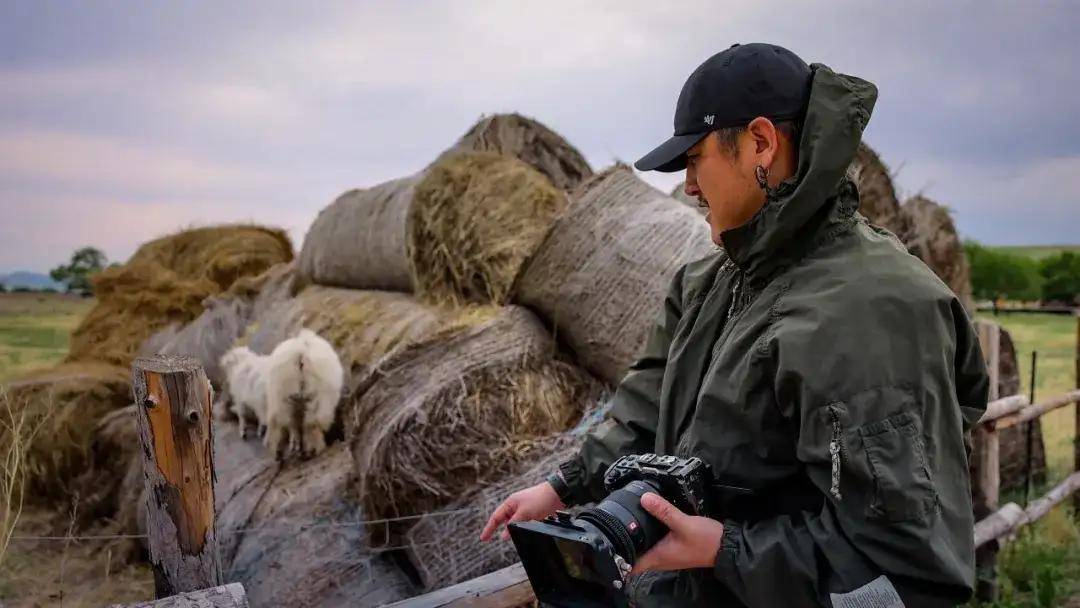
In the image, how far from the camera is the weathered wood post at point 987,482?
470cm

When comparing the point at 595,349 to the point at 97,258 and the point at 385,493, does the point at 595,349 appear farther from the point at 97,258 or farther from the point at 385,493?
the point at 97,258

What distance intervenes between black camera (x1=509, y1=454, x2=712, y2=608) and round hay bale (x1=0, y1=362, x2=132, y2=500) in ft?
15.7

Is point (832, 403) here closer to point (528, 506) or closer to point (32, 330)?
point (528, 506)

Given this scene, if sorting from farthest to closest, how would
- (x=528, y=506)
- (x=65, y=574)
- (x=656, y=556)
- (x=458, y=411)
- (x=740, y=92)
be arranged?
(x=65, y=574) → (x=458, y=411) → (x=528, y=506) → (x=740, y=92) → (x=656, y=556)

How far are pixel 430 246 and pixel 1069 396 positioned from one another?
15.3 feet

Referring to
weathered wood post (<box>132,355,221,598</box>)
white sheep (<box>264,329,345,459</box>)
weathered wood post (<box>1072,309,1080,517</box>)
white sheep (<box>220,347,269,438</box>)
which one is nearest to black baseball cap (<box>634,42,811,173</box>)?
weathered wood post (<box>132,355,221,598</box>)

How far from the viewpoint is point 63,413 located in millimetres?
5934

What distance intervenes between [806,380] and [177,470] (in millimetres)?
1809

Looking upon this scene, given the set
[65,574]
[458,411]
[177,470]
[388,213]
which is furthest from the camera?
[388,213]

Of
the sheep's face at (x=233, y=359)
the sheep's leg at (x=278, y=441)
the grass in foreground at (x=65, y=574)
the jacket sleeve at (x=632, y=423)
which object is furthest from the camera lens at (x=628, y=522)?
the sheep's face at (x=233, y=359)

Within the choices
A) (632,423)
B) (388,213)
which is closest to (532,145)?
(388,213)

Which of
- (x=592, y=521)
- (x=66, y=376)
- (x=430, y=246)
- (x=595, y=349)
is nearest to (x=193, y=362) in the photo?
(x=592, y=521)

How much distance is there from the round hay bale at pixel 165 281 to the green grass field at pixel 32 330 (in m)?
0.27

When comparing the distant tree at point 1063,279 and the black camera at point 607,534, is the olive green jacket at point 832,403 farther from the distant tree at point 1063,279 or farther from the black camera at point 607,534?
the distant tree at point 1063,279
